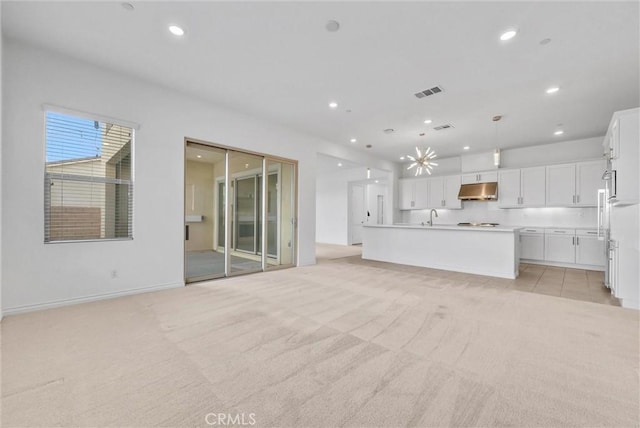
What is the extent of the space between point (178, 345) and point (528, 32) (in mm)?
4507

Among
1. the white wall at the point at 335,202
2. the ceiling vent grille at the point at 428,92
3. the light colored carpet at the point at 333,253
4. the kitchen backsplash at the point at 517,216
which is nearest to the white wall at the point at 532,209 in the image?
the kitchen backsplash at the point at 517,216

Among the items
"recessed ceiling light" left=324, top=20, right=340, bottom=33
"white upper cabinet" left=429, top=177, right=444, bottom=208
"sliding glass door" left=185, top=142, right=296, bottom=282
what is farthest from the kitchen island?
"recessed ceiling light" left=324, top=20, right=340, bottom=33

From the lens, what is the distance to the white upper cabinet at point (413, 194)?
28.2 ft

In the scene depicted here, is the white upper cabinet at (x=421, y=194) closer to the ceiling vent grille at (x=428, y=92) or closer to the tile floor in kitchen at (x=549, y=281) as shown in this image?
the tile floor in kitchen at (x=549, y=281)

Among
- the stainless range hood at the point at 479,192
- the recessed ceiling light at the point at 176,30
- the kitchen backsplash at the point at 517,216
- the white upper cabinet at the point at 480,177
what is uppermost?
the recessed ceiling light at the point at 176,30

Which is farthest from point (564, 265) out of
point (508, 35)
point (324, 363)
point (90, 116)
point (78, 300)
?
point (90, 116)

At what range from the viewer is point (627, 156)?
3.25 metres

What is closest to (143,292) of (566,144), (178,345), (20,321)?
(20,321)

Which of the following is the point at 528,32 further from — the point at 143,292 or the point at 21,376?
the point at 143,292

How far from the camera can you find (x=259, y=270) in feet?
17.1

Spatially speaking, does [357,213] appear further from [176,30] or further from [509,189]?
[176,30]

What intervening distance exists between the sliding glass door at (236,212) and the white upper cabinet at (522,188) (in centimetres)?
572

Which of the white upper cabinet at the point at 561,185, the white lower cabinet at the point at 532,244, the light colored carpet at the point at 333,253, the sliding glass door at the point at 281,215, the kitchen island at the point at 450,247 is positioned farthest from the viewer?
the light colored carpet at the point at 333,253

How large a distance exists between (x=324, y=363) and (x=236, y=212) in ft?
12.5
